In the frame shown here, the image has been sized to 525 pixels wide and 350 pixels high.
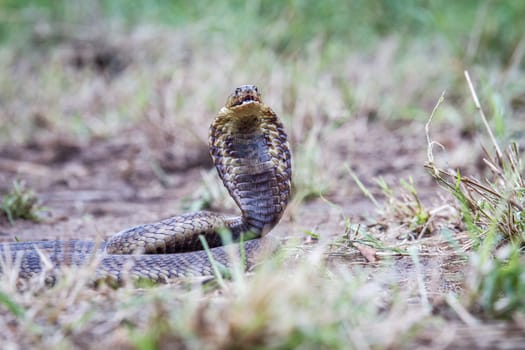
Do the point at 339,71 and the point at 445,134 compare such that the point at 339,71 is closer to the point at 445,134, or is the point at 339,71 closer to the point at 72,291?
the point at 445,134

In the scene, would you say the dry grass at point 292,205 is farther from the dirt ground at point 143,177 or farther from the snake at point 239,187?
the snake at point 239,187

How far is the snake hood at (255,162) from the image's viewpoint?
3182 mm

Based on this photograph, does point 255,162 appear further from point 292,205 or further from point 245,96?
point 292,205

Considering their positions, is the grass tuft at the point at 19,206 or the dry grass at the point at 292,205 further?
the grass tuft at the point at 19,206

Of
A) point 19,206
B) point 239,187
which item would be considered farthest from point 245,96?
point 19,206

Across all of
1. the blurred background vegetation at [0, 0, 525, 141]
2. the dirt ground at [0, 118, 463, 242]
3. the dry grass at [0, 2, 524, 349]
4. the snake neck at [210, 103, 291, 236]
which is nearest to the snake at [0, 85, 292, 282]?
the snake neck at [210, 103, 291, 236]

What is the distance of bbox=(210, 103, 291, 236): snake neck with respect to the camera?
10.4 ft

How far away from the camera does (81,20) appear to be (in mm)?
9727

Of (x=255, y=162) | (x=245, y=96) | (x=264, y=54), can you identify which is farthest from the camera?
(x=264, y=54)

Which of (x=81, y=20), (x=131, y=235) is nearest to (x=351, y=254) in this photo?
(x=131, y=235)

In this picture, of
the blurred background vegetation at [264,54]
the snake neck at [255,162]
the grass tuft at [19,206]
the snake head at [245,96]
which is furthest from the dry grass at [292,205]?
the grass tuft at [19,206]

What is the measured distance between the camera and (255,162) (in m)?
3.19

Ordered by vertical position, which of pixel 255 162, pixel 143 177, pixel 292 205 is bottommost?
pixel 143 177

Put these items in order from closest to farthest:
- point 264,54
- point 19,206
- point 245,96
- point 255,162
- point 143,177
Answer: point 245,96, point 255,162, point 19,206, point 143,177, point 264,54
